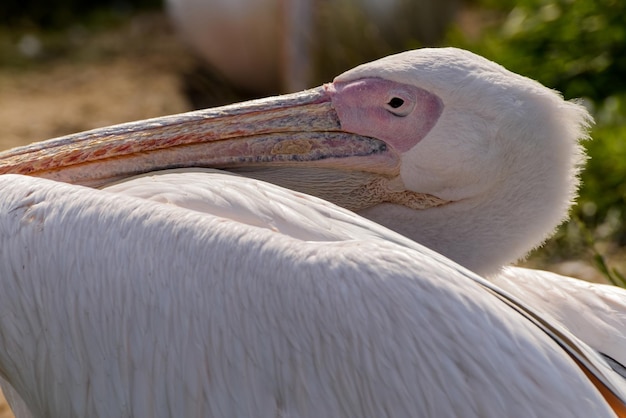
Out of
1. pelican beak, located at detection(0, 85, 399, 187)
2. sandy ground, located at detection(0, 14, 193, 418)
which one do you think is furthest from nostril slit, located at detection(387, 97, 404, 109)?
sandy ground, located at detection(0, 14, 193, 418)

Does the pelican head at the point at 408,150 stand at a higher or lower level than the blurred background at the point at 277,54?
higher

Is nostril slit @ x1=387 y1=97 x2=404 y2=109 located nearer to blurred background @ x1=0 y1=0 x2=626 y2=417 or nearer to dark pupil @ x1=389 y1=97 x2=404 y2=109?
dark pupil @ x1=389 y1=97 x2=404 y2=109

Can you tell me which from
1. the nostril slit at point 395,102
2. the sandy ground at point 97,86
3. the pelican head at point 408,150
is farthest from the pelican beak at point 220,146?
the sandy ground at point 97,86

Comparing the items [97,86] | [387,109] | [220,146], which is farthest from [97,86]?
[387,109]

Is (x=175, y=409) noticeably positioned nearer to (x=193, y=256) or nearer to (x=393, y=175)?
(x=193, y=256)

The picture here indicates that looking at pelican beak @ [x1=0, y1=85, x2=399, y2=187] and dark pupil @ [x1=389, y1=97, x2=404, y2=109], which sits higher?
dark pupil @ [x1=389, y1=97, x2=404, y2=109]

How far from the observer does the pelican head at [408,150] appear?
103 inches

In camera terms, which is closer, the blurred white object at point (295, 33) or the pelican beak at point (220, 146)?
the pelican beak at point (220, 146)

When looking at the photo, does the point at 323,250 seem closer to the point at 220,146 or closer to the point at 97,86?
the point at 220,146

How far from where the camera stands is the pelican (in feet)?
6.70

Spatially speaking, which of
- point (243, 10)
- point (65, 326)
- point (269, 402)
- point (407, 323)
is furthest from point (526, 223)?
point (243, 10)

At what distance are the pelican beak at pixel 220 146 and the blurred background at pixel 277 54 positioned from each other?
2.07m

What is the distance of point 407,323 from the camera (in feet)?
6.68

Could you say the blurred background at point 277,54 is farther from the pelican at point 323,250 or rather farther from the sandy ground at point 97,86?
the pelican at point 323,250
